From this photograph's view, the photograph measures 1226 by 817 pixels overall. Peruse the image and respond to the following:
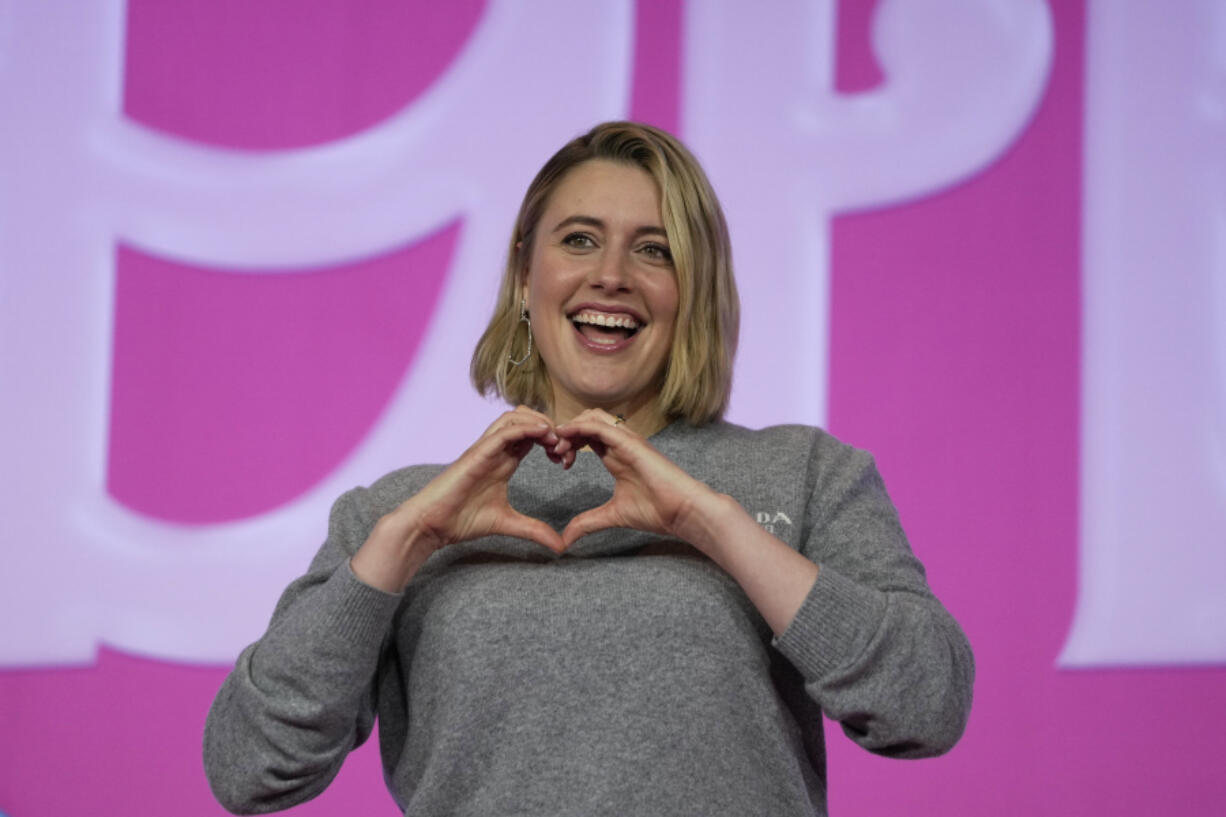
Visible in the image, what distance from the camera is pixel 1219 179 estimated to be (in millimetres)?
2494

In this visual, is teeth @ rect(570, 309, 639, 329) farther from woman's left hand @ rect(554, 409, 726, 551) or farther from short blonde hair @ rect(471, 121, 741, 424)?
woman's left hand @ rect(554, 409, 726, 551)

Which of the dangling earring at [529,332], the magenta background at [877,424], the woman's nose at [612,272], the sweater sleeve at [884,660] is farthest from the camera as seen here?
the magenta background at [877,424]

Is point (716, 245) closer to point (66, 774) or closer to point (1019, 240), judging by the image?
point (1019, 240)

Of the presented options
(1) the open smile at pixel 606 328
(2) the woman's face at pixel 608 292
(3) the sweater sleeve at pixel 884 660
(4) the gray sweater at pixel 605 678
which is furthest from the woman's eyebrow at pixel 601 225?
(3) the sweater sleeve at pixel 884 660

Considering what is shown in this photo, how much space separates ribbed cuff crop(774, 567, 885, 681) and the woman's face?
411 mm

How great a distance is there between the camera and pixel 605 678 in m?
1.34

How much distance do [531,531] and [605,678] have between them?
0.18m

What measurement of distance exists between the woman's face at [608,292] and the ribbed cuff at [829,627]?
411mm

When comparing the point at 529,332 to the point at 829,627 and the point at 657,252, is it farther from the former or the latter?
the point at 829,627

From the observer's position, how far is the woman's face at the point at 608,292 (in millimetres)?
1591

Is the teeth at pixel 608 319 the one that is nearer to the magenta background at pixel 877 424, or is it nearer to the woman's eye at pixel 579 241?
the woman's eye at pixel 579 241

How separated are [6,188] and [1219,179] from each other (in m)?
2.26

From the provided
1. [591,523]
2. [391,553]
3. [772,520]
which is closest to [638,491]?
[591,523]

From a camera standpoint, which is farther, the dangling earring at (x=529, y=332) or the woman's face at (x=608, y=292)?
the dangling earring at (x=529, y=332)
